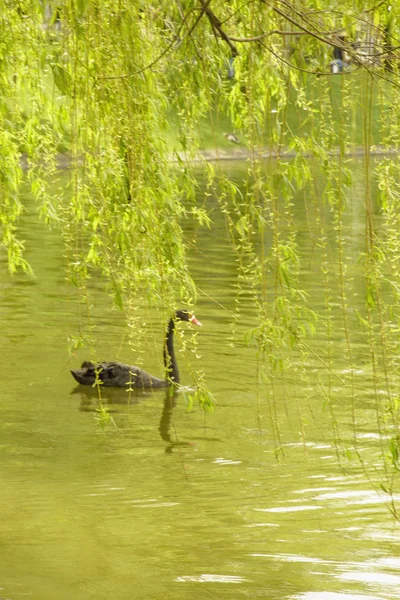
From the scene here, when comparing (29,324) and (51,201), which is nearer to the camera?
(51,201)

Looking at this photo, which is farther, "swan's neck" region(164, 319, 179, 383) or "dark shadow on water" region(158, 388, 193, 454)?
"dark shadow on water" region(158, 388, 193, 454)

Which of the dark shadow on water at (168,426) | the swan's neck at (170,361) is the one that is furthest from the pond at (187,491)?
the swan's neck at (170,361)

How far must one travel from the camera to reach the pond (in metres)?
5.62

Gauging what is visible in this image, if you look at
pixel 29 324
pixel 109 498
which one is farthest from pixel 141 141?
pixel 29 324

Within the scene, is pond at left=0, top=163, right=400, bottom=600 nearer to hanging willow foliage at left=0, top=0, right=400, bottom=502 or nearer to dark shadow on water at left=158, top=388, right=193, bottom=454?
dark shadow on water at left=158, top=388, right=193, bottom=454

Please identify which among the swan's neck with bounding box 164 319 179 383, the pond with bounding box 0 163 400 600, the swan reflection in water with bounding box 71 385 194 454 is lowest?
the swan reflection in water with bounding box 71 385 194 454

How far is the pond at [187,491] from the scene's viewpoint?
5625mm

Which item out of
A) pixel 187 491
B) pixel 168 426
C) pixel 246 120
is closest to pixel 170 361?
pixel 246 120

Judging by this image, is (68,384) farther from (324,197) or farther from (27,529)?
(324,197)

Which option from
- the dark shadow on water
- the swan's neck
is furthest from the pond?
the swan's neck

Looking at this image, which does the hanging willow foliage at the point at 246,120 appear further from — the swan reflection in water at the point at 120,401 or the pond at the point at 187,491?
the swan reflection in water at the point at 120,401

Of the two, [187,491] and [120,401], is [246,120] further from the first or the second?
[120,401]

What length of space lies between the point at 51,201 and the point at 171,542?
2.38 m

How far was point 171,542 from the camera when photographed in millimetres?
6312
